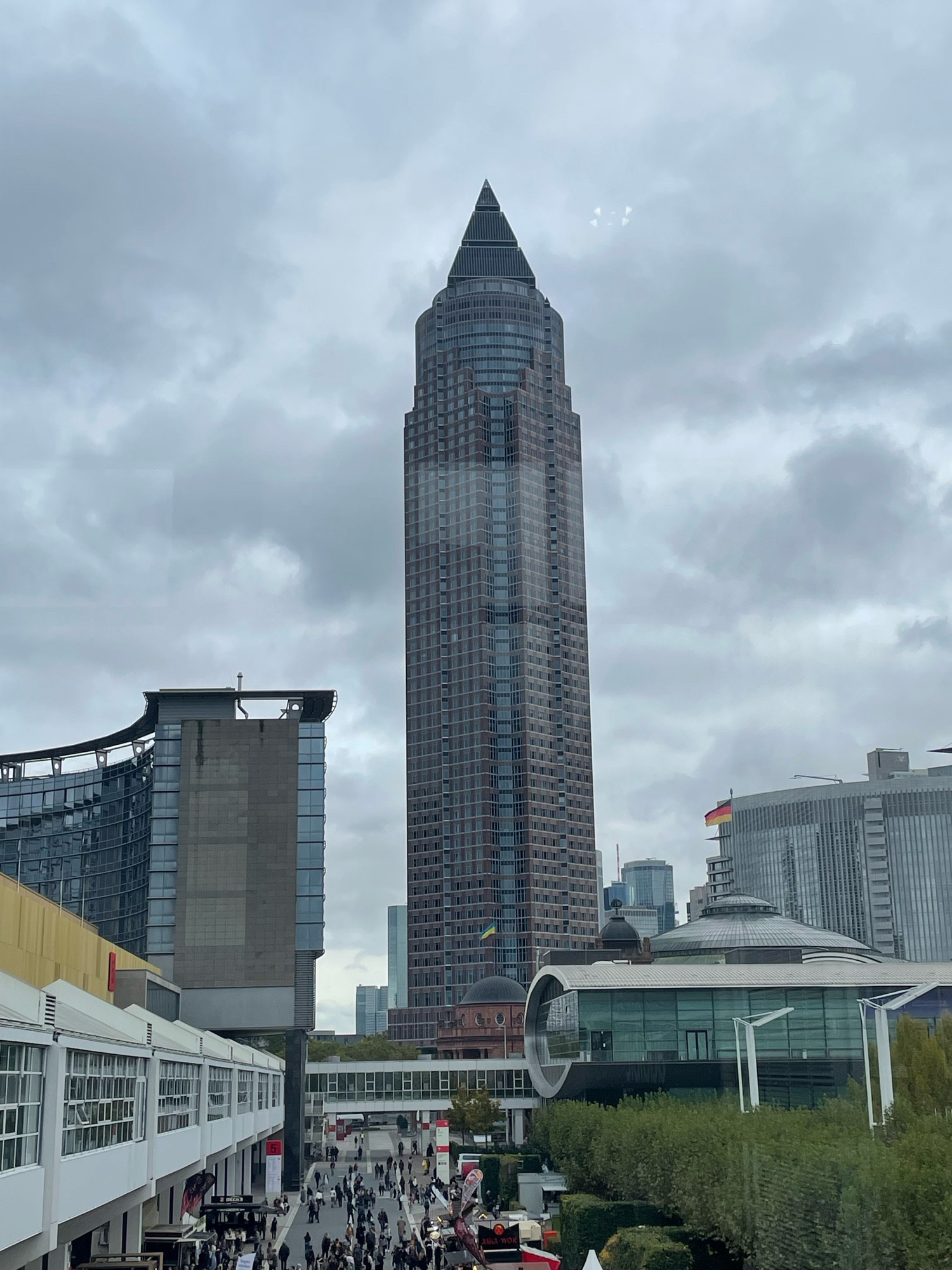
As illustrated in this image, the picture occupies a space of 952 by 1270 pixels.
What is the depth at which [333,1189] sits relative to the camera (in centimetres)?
10656

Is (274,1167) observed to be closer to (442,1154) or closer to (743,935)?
(442,1154)

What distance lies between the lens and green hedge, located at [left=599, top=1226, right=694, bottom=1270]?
182 ft

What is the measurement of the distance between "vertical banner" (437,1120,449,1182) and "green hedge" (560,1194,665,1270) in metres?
31.2

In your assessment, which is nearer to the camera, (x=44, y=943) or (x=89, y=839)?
(x=44, y=943)

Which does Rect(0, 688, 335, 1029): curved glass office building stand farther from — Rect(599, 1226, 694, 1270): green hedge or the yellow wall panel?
Rect(599, 1226, 694, 1270): green hedge

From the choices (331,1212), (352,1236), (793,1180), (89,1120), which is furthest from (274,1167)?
(89,1120)

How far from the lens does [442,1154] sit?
100 metres

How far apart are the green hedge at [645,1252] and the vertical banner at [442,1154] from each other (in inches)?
1491

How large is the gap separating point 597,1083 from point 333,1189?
2396 centimetres

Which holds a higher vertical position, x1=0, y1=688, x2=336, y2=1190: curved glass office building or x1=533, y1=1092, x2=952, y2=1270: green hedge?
x1=0, y1=688, x2=336, y2=1190: curved glass office building

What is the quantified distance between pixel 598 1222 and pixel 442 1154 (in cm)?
3446

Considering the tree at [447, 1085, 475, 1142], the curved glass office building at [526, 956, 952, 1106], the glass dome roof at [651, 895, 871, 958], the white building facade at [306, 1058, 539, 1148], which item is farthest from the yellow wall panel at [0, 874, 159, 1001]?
the white building facade at [306, 1058, 539, 1148]

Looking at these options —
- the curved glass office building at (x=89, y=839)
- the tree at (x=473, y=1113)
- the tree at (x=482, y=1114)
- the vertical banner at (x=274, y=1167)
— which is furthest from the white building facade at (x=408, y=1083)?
the vertical banner at (x=274, y=1167)

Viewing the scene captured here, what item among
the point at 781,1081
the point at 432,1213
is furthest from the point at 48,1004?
the point at 781,1081
